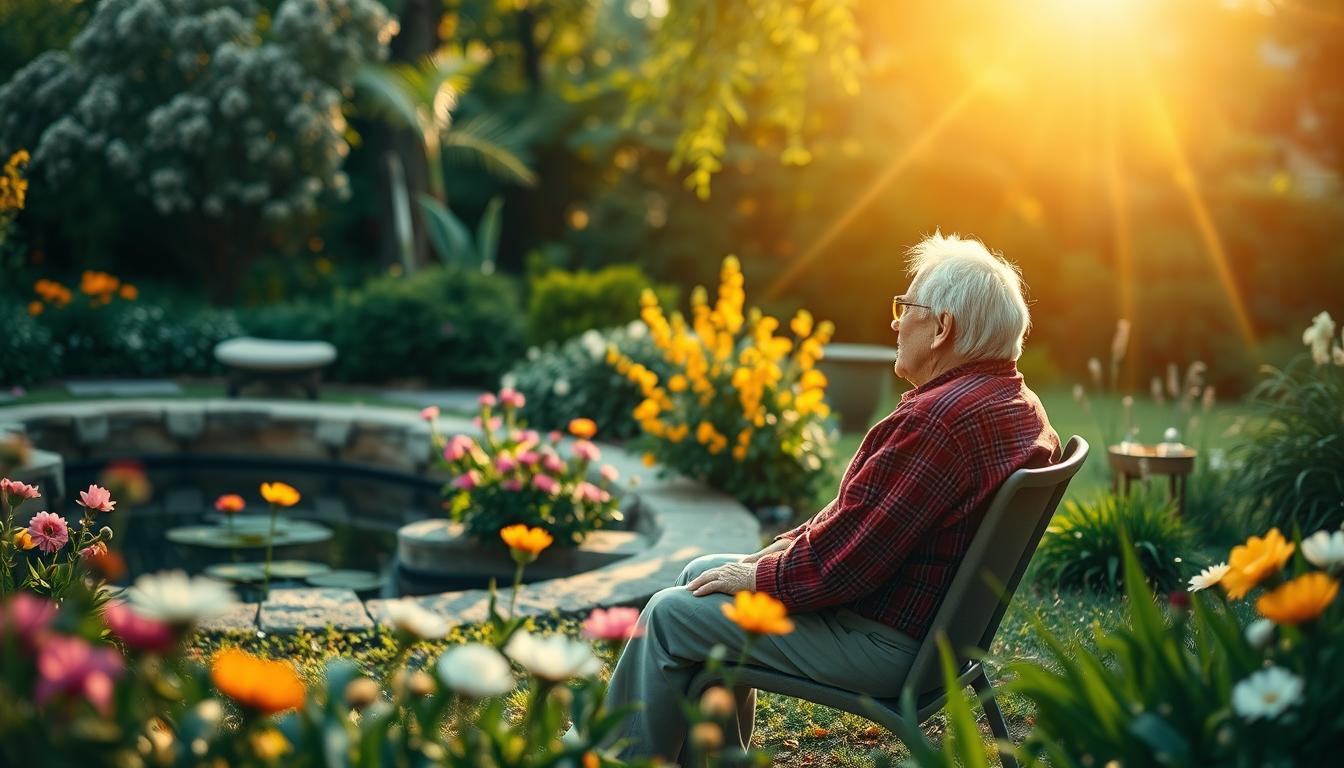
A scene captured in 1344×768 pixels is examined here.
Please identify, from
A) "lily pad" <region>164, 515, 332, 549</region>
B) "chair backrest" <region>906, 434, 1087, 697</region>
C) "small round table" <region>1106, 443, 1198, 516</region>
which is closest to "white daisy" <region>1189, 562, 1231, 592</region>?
"chair backrest" <region>906, 434, 1087, 697</region>

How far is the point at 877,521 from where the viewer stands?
2.44 metres

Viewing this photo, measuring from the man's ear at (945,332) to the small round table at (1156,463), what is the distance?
111 inches

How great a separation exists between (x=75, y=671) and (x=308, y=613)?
111 inches

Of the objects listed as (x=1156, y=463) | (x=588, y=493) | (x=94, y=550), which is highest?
(x=94, y=550)

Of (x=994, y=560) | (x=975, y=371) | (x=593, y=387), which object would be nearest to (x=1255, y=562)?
(x=994, y=560)

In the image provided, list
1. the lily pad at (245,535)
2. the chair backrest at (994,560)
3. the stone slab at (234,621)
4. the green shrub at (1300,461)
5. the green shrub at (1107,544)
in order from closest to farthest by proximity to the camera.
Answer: the chair backrest at (994,560) < the stone slab at (234,621) < the green shrub at (1107,544) < the green shrub at (1300,461) < the lily pad at (245,535)

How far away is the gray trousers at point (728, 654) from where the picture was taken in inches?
99.3

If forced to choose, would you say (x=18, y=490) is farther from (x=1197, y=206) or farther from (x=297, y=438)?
(x=1197, y=206)

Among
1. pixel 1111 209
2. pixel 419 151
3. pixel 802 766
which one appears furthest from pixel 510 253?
pixel 802 766

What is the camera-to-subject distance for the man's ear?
8.43ft

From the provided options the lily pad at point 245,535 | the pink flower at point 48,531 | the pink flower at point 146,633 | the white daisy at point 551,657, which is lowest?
the lily pad at point 245,535

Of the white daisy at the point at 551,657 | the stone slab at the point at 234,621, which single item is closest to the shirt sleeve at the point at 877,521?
the white daisy at the point at 551,657

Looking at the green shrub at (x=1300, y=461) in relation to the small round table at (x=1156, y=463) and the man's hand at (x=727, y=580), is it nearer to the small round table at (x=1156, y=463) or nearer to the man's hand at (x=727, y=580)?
the small round table at (x=1156, y=463)

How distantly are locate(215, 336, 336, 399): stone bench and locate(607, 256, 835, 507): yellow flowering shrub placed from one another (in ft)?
12.7
